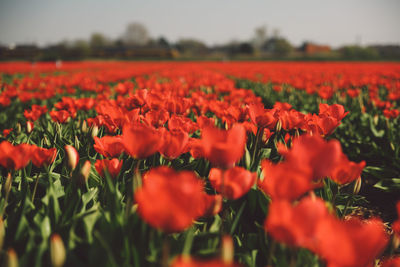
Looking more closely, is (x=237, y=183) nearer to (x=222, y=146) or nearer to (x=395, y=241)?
(x=222, y=146)

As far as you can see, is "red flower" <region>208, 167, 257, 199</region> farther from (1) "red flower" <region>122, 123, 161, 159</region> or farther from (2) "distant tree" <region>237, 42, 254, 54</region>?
(2) "distant tree" <region>237, 42, 254, 54</region>

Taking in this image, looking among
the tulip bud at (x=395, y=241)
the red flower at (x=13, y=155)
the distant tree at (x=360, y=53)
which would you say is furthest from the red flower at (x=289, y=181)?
the distant tree at (x=360, y=53)

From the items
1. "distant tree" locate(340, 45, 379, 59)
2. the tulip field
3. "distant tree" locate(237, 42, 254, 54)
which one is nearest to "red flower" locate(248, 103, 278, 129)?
the tulip field

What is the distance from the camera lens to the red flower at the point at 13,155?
3.40ft

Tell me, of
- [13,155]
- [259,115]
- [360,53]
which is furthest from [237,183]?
[360,53]

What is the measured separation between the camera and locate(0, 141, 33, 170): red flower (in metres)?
1.04

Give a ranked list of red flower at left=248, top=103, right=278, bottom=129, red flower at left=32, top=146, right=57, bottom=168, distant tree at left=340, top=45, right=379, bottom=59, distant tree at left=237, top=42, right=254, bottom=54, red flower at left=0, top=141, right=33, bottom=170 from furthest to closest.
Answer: distant tree at left=237, top=42, right=254, bottom=54, distant tree at left=340, top=45, right=379, bottom=59, red flower at left=248, top=103, right=278, bottom=129, red flower at left=32, top=146, right=57, bottom=168, red flower at left=0, top=141, right=33, bottom=170

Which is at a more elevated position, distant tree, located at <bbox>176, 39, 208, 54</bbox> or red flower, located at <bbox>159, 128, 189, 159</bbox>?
distant tree, located at <bbox>176, 39, 208, 54</bbox>

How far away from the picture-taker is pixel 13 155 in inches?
40.7

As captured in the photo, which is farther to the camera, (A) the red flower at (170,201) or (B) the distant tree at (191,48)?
(B) the distant tree at (191,48)

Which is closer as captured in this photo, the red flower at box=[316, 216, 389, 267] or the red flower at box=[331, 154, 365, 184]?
the red flower at box=[316, 216, 389, 267]

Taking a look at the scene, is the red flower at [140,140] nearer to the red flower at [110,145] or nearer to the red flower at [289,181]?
the red flower at [110,145]

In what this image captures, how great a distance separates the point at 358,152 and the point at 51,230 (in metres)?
3.33

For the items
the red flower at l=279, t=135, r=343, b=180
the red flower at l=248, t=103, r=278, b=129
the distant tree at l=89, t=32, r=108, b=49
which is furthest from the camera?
the distant tree at l=89, t=32, r=108, b=49
